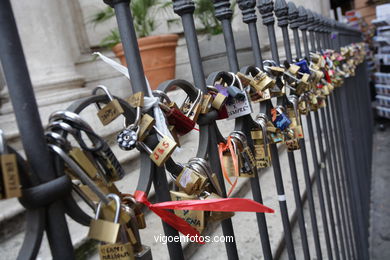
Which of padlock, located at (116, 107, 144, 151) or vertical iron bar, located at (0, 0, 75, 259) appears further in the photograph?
padlock, located at (116, 107, 144, 151)

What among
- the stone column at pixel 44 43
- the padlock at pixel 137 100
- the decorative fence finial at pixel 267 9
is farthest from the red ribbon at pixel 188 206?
the stone column at pixel 44 43

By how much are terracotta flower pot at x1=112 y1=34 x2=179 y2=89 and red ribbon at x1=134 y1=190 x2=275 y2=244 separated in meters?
2.32

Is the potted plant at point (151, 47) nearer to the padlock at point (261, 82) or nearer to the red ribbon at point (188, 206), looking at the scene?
the padlock at point (261, 82)

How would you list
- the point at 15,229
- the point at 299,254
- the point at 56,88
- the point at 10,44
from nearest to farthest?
1. the point at 10,44
2. the point at 15,229
3. the point at 299,254
4. the point at 56,88

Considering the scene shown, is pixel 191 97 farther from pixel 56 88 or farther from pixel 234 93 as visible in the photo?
pixel 56 88

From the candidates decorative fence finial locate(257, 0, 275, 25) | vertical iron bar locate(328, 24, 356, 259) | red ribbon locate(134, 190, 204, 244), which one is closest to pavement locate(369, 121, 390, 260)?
vertical iron bar locate(328, 24, 356, 259)

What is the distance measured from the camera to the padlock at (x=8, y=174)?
0.24 metres

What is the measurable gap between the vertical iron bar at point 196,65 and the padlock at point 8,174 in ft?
1.09

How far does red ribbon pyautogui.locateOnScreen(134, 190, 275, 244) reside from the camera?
39 centimetres

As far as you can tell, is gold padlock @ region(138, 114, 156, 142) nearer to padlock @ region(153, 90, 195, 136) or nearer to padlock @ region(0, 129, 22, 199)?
padlock @ region(153, 90, 195, 136)

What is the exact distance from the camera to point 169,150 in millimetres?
399

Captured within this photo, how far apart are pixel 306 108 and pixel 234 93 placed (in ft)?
1.87

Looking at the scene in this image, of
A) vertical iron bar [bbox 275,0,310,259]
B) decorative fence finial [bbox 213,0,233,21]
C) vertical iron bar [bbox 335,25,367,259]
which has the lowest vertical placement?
vertical iron bar [bbox 335,25,367,259]

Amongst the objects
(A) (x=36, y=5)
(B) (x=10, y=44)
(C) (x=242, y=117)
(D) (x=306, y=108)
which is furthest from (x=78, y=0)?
(B) (x=10, y=44)
